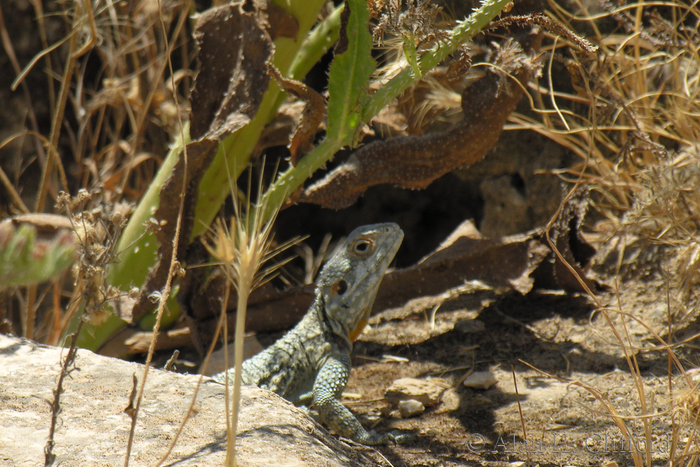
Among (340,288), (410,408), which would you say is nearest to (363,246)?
(340,288)

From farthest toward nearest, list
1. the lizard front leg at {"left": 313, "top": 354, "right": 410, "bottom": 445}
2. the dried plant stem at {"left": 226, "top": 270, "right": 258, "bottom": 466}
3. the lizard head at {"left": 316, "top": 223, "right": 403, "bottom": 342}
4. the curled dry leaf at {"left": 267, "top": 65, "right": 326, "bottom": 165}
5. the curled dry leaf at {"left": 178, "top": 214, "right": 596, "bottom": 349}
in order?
the curled dry leaf at {"left": 178, "top": 214, "right": 596, "bottom": 349} → the lizard head at {"left": 316, "top": 223, "right": 403, "bottom": 342} → the curled dry leaf at {"left": 267, "top": 65, "right": 326, "bottom": 165} → the lizard front leg at {"left": 313, "top": 354, "right": 410, "bottom": 445} → the dried plant stem at {"left": 226, "top": 270, "right": 258, "bottom": 466}

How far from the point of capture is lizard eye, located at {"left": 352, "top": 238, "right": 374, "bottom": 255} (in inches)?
117

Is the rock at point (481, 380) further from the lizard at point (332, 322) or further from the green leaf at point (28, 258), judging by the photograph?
the green leaf at point (28, 258)

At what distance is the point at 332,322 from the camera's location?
2.99 metres

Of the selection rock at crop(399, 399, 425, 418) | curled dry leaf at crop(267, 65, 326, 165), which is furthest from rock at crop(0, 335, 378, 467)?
curled dry leaf at crop(267, 65, 326, 165)

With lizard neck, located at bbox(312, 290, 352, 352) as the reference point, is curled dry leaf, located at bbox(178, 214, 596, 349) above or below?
above

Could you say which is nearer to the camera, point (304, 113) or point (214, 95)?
point (304, 113)

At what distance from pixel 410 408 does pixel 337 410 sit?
39 centimetres

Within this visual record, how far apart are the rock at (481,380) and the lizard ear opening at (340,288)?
2.61 ft

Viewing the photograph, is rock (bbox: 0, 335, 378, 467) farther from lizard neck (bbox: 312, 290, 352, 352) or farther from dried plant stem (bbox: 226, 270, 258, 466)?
lizard neck (bbox: 312, 290, 352, 352)

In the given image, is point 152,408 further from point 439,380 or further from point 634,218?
point 634,218

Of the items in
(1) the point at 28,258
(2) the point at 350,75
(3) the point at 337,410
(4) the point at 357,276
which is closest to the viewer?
(1) the point at 28,258

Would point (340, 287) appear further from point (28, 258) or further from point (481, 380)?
point (28, 258)

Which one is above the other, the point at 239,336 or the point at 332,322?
the point at 332,322
